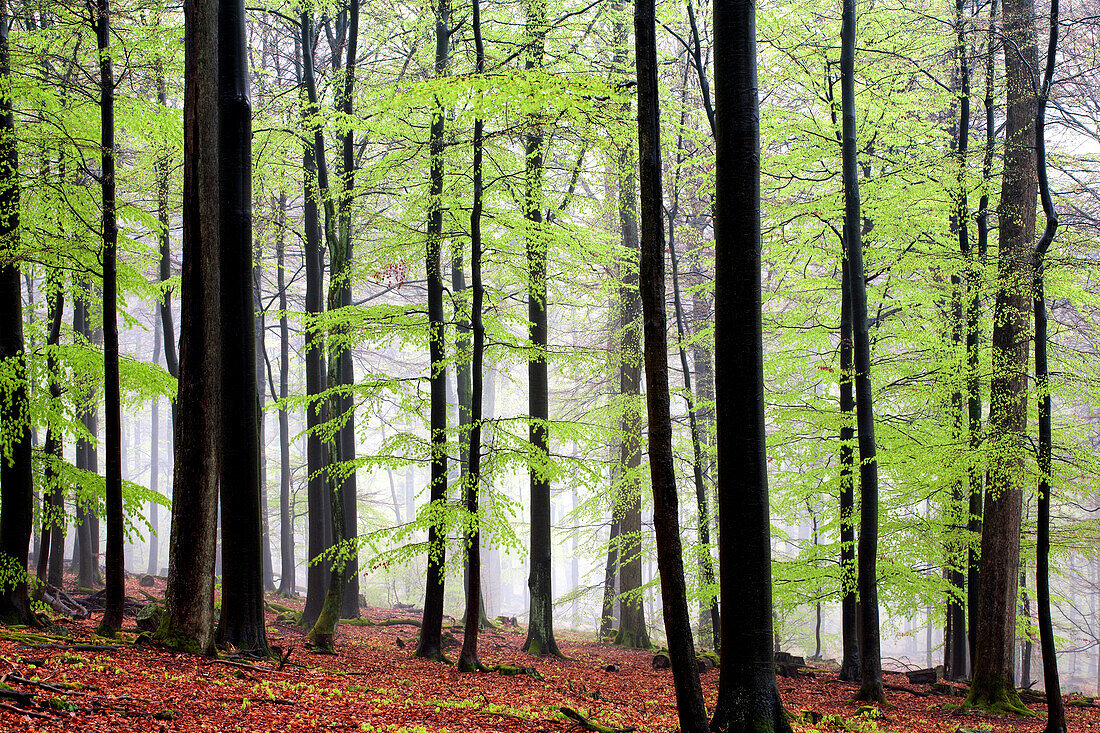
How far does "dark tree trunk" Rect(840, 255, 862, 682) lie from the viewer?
10359mm

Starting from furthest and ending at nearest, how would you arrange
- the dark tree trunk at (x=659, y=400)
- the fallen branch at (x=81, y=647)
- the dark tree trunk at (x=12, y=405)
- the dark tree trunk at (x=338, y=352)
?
the dark tree trunk at (x=338, y=352)
the dark tree trunk at (x=12, y=405)
the fallen branch at (x=81, y=647)
the dark tree trunk at (x=659, y=400)

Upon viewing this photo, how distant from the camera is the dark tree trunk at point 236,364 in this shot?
7.80 meters

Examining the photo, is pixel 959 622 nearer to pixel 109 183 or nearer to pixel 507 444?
pixel 507 444

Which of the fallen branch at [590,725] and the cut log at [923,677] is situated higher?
the fallen branch at [590,725]

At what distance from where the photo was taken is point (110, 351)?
767cm

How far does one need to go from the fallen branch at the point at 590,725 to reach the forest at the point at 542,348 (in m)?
0.04

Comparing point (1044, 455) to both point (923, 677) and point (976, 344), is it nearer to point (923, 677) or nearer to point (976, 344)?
point (976, 344)

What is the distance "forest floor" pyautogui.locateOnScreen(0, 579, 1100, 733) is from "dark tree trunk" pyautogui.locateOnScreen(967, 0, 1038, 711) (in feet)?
2.13

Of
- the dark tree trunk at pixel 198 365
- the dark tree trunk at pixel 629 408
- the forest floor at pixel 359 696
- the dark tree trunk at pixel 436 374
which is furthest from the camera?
the dark tree trunk at pixel 629 408

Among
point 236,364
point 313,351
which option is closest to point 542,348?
point 236,364

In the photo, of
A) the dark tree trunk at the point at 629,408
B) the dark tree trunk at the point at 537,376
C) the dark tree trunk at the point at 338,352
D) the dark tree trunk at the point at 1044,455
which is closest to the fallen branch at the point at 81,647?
the dark tree trunk at the point at 338,352

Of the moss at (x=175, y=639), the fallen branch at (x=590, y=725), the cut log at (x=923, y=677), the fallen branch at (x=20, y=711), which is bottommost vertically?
the cut log at (x=923, y=677)

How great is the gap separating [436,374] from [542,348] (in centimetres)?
159

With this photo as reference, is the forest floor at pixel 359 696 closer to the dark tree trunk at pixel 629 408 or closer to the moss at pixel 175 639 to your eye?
the moss at pixel 175 639
